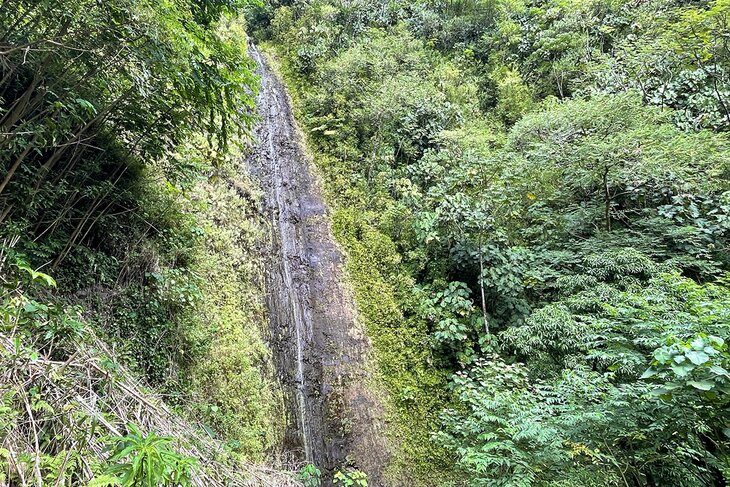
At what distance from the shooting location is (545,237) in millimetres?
5836

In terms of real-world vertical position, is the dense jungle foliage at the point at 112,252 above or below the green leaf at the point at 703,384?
above

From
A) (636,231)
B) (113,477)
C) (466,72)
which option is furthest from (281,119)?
(113,477)

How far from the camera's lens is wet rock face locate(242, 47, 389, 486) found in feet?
15.6

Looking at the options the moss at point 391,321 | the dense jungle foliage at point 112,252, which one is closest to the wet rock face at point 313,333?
the moss at point 391,321

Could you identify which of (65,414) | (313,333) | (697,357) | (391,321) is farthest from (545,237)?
(65,414)

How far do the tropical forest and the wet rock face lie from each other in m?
0.04

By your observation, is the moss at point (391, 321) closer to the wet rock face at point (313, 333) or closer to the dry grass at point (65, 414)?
the wet rock face at point (313, 333)

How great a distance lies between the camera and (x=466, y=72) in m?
11.1

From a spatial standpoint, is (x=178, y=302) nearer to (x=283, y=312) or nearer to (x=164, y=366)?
(x=164, y=366)

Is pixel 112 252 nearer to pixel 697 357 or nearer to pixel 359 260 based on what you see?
pixel 359 260

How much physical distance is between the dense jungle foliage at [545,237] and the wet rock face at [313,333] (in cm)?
35

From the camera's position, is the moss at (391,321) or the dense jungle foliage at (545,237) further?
the moss at (391,321)

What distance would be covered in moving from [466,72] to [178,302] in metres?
10.7

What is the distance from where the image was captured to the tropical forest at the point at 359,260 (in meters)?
2.05
